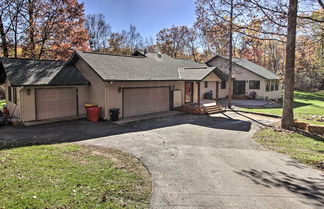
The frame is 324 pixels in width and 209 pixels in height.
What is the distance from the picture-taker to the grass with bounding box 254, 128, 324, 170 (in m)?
7.75

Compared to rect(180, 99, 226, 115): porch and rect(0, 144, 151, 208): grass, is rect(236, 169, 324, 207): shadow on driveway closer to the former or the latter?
rect(0, 144, 151, 208): grass

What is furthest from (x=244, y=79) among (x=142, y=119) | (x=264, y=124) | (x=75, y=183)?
(x=75, y=183)

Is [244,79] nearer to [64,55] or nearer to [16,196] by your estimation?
[64,55]

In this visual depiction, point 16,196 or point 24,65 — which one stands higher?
point 24,65

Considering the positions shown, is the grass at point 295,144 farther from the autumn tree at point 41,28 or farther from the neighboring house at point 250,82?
the autumn tree at point 41,28

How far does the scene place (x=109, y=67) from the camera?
15.0m

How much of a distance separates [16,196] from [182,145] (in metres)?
5.99

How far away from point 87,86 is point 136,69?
3799 millimetres

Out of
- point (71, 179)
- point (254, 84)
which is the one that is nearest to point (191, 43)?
point (254, 84)

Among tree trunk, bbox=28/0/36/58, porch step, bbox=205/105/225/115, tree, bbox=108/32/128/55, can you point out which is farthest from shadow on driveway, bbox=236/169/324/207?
tree, bbox=108/32/128/55

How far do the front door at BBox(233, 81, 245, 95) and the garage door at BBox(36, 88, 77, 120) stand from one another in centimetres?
2081

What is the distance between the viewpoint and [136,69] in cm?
1655

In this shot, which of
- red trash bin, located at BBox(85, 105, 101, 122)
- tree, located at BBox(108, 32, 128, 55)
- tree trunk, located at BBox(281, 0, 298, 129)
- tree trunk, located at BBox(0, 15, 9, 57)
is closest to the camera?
tree trunk, located at BBox(281, 0, 298, 129)

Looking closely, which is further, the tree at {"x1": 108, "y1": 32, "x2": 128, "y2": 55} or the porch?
the tree at {"x1": 108, "y1": 32, "x2": 128, "y2": 55}
